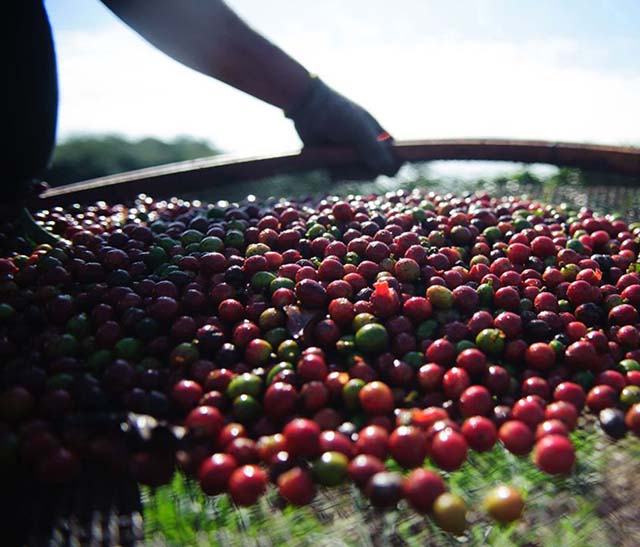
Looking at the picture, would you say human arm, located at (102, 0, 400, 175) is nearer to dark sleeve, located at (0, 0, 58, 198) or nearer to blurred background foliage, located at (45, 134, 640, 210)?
blurred background foliage, located at (45, 134, 640, 210)

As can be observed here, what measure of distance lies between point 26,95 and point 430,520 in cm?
243

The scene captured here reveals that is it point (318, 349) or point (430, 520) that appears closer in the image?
point (430, 520)

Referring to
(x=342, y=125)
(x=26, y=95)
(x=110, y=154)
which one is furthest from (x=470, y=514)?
(x=110, y=154)

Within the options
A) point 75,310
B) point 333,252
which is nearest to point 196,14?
point 333,252

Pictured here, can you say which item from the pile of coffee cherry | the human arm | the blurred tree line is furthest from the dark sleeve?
the blurred tree line

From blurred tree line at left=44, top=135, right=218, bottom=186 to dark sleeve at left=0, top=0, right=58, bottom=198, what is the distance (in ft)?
20.2

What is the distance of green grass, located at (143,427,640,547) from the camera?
1.31 meters

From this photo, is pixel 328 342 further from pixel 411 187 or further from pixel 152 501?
pixel 411 187

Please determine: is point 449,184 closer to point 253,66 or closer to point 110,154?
point 253,66

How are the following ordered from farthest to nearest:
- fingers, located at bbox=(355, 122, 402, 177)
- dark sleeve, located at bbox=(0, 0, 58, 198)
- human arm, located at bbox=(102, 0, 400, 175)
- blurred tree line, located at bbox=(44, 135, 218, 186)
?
1. blurred tree line, located at bbox=(44, 135, 218, 186)
2. fingers, located at bbox=(355, 122, 402, 177)
3. human arm, located at bbox=(102, 0, 400, 175)
4. dark sleeve, located at bbox=(0, 0, 58, 198)

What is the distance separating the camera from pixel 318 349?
A: 5.88 ft

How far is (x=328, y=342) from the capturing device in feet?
6.21

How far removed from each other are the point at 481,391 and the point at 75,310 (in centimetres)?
150

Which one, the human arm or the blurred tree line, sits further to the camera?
the blurred tree line
